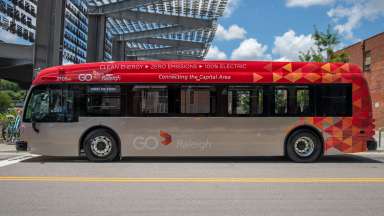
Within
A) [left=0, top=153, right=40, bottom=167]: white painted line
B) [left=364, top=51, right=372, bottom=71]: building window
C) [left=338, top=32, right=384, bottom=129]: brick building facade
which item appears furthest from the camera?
[left=364, top=51, right=372, bottom=71]: building window

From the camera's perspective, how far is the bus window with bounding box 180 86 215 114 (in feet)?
42.4

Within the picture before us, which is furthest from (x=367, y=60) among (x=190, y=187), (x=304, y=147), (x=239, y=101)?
(x=190, y=187)

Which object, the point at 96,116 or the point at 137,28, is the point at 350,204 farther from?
the point at 137,28

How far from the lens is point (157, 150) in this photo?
1289 cm

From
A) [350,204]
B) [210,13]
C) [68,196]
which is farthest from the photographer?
[210,13]

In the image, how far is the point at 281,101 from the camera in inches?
513

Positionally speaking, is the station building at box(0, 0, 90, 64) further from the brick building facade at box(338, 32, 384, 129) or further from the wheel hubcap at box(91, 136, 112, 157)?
the wheel hubcap at box(91, 136, 112, 157)

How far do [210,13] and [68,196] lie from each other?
30.2m

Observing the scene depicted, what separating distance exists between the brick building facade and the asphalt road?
70.8ft

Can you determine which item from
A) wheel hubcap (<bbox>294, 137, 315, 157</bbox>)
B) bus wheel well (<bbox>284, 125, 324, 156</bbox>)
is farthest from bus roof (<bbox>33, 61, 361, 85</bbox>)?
wheel hubcap (<bbox>294, 137, 315, 157</bbox>)

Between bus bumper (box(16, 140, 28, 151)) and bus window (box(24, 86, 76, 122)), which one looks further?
bus window (box(24, 86, 76, 122))

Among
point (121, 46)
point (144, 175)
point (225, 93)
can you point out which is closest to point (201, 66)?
point (225, 93)

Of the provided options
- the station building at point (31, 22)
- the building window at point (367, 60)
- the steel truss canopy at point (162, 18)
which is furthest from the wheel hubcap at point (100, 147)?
the station building at point (31, 22)

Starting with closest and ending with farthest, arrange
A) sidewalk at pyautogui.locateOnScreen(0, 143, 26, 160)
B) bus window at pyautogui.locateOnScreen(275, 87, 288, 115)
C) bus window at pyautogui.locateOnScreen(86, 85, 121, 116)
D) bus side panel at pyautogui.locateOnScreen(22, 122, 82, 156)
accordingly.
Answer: bus side panel at pyautogui.locateOnScreen(22, 122, 82, 156) < bus window at pyautogui.locateOnScreen(86, 85, 121, 116) < bus window at pyautogui.locateOnScreen(275, 87, 288, 115) < sidewalk at pyautogui.locateOnScreen(0, 143, 26, 160)
